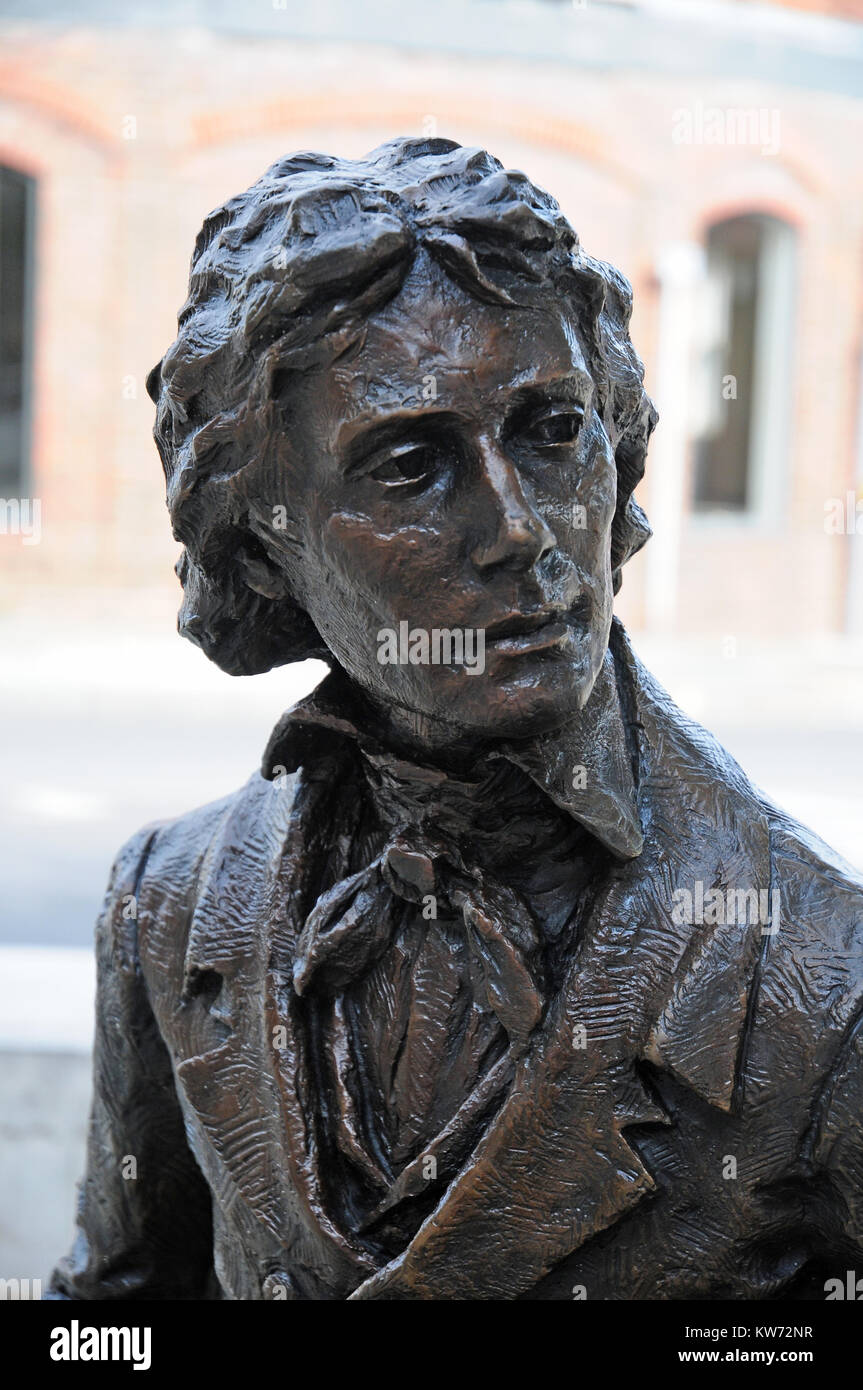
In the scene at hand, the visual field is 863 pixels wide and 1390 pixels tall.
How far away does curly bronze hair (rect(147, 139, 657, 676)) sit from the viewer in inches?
53.4

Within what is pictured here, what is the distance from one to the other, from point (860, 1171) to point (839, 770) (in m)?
6.40

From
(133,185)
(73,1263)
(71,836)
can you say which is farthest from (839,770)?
(133,185)

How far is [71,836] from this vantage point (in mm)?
6512

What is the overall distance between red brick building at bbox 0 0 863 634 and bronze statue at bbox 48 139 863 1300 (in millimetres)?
9602

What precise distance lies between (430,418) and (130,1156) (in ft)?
3.45

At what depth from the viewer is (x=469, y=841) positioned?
1.56 metres

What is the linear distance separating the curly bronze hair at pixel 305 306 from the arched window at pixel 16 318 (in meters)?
10.6

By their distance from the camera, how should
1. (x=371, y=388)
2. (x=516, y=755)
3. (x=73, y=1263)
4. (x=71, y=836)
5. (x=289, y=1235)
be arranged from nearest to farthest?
1. (x=371, y=388)
2. (x=516, y=755)
3. (x=289, y=1235)
4. (x=73, y=1263)
5. (x=71, y=836)

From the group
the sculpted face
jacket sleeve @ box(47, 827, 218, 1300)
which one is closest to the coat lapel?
the sculpted face

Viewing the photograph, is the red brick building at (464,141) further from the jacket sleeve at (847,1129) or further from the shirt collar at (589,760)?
the jacket sleeve at (847,1129)

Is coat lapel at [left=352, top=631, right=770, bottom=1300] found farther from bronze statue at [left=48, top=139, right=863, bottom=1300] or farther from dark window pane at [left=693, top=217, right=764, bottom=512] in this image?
dark window pane at [left=693, top=217, right=764, bottom=512]

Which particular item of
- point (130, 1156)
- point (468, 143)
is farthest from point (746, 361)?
point (130, 1156)

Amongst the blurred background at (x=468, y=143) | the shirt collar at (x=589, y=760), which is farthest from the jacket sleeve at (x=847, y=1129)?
the blurred background at (x=468, y=143)
